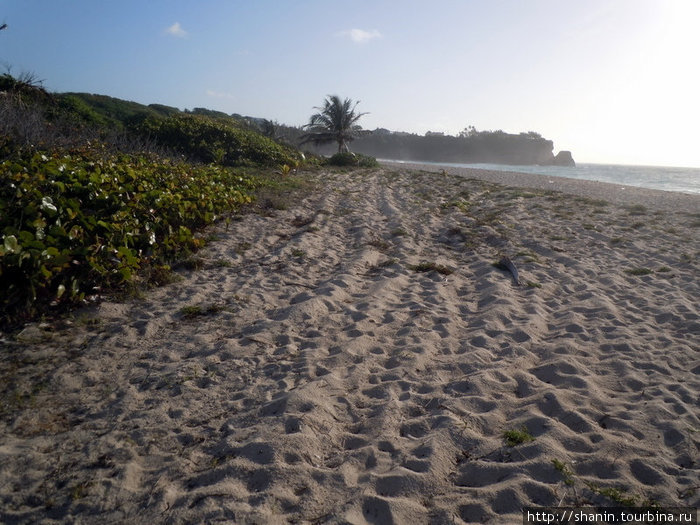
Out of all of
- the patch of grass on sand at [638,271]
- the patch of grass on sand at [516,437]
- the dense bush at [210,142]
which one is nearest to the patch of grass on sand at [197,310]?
the patch of grass on sand at [516,437]

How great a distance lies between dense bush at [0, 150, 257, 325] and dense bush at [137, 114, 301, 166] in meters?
8.93

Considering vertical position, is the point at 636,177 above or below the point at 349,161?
above

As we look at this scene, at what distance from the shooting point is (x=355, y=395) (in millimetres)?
3123

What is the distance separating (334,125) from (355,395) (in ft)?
86.2

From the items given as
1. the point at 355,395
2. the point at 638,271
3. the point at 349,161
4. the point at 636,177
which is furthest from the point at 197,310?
the point at 636,177

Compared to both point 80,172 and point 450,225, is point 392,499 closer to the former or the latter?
point 80,172

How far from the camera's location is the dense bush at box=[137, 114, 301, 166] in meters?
14.8

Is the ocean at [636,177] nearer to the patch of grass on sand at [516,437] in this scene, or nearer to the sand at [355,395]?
the sand at [355,395]

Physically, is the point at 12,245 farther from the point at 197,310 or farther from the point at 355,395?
the point at 355,395

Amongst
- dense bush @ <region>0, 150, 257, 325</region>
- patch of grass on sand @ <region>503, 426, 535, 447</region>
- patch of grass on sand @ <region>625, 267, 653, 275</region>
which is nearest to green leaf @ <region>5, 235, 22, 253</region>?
dense bush @ <region>0, 150, 257, 325</region>

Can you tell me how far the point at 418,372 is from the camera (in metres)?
3.42

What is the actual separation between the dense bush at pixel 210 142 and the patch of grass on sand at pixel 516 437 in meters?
12.9

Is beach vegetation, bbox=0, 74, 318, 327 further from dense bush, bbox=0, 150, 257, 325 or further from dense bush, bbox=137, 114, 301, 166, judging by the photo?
dense bush, bbox=137, 114, 301, 166

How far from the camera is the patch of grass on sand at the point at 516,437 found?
259cm
